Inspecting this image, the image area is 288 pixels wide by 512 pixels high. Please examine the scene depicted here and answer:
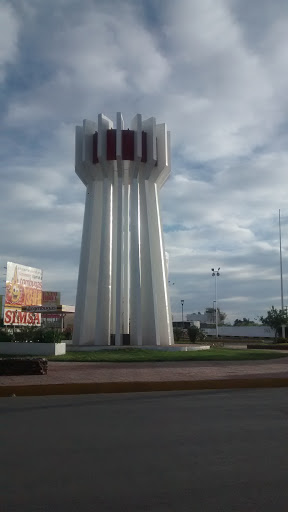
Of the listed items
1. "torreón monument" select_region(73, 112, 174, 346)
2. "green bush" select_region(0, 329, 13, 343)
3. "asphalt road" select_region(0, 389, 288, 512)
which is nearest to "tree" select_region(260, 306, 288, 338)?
"torreón monument" select_region(73, 112, 174, 346)

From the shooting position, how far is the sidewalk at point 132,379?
12.2 metres

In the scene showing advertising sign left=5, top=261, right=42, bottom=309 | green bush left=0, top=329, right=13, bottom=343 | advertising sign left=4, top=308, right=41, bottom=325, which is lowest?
green bush left=0, top=329, right=13, bottom=343

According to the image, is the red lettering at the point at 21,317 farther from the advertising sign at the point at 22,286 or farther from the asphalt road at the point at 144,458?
the asphalt road at the point at 144,458

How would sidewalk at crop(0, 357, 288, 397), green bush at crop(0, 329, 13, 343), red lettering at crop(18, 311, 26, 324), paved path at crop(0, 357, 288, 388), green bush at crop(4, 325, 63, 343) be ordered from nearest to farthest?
1. sidewalk at crop(0, 357, 288, 397)
2. paved path at crop(0, 357, 288, 388)
3. green bush at crop(4, 325, 63, 343)
4. green bush at crop(0, 329, 13, 343)
5. red lettering at crop(18, 311, 26, 324)

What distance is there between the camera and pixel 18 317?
155ft

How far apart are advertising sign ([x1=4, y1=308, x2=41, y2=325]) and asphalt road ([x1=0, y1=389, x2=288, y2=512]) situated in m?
36.9

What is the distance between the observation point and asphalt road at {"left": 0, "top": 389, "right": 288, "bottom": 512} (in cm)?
427

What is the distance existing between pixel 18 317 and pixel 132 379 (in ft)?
115

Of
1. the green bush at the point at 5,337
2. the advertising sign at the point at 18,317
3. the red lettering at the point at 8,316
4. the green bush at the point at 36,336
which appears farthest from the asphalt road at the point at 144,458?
the advertising sign at the point at 18,317

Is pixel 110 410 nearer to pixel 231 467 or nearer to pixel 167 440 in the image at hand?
pixel 167 440

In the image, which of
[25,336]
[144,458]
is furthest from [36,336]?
[144,458]

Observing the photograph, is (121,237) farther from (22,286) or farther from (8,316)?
(22,286)

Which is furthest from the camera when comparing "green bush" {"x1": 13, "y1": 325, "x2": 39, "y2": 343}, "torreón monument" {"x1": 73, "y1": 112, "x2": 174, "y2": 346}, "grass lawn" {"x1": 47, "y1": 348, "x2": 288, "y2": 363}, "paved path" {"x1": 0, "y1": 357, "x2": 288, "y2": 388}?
"torreón monument" {"x1": 73, "y1": 112, "x2": 174, "y2": 346}

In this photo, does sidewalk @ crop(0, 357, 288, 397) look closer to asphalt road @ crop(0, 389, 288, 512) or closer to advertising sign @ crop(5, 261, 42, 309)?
asphalt road @ crop(0, 389, 288, 512)
